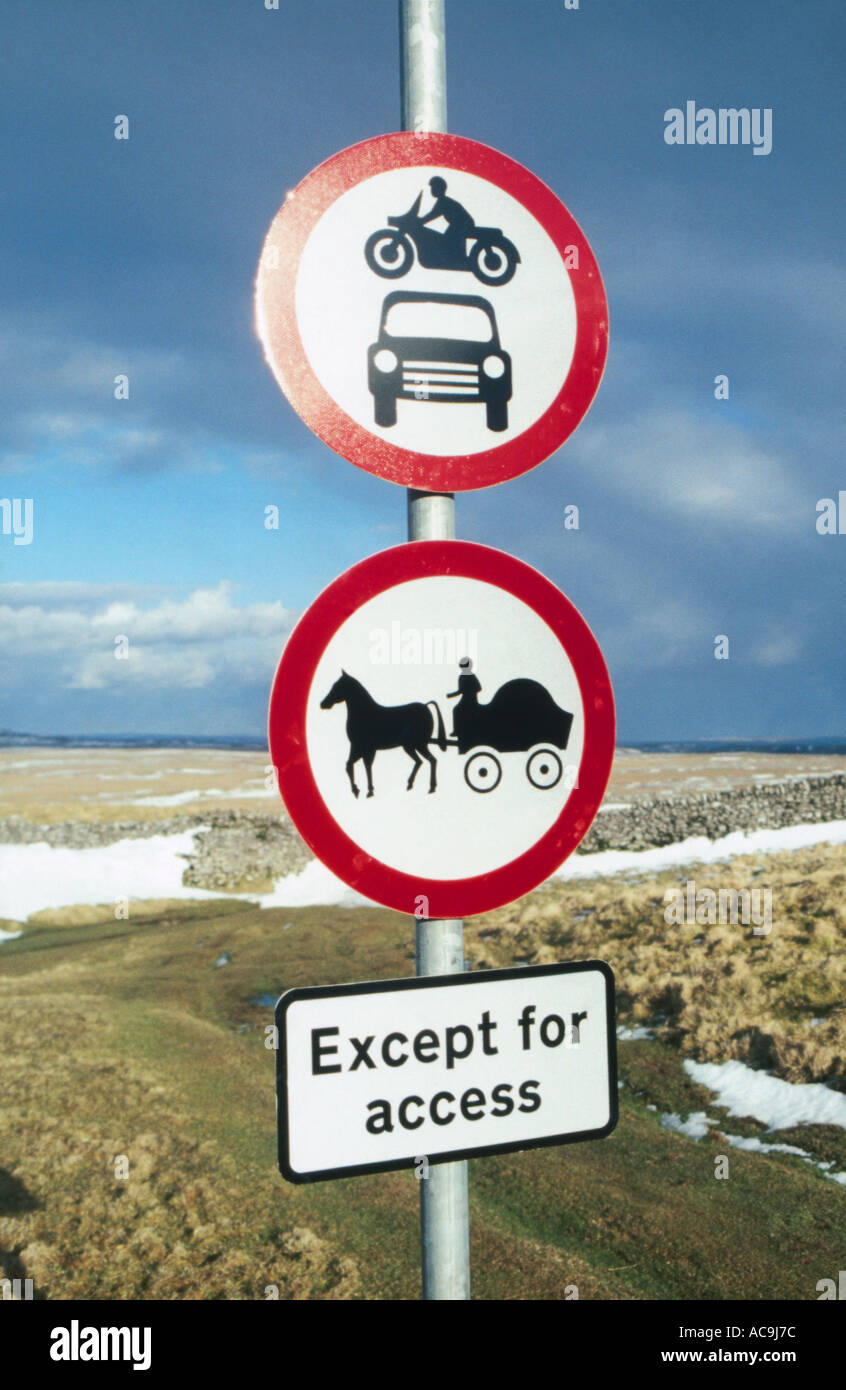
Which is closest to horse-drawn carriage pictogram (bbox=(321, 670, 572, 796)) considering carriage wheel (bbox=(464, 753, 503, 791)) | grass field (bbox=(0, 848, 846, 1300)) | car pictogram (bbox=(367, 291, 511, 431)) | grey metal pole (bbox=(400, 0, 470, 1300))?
carriage wheel (bbox=(464, 753, 503, 791))

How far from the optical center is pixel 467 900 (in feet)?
6.21

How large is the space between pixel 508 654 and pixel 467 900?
517 mm

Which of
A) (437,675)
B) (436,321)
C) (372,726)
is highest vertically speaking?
(436,321)

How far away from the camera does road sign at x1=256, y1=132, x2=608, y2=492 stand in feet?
6.65

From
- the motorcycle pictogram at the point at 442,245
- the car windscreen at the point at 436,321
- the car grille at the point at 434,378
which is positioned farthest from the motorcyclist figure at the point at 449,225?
the car grille at the point at 434,378

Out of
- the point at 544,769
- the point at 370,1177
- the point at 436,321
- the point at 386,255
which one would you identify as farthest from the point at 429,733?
the point at 370,1177

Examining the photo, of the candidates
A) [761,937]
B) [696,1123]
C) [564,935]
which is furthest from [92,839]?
[696,1123]

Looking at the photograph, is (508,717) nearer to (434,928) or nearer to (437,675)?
(437,675)

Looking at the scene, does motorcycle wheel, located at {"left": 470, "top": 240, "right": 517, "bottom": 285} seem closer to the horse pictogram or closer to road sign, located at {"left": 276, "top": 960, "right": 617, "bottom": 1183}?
the horse pictogram

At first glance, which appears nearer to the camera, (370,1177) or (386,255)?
(386,255)

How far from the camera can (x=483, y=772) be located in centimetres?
194

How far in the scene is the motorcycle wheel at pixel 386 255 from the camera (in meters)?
2.07

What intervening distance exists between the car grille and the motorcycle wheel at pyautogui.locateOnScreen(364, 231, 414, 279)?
0.21 meters

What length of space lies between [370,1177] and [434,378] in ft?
24.4
